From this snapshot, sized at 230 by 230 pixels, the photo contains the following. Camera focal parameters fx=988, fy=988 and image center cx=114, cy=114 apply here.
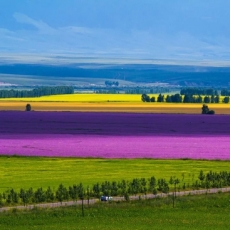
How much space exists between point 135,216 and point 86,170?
12.7m

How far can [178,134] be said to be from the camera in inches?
2574

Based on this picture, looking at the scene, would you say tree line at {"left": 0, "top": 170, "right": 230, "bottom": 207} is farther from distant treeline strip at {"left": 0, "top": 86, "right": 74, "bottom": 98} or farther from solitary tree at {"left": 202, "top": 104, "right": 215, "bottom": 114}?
distant treeline strip at {"left": 0, "top": 86, "right": 74, "bottom": 98}

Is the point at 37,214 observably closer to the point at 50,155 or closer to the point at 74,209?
the point at 74,209

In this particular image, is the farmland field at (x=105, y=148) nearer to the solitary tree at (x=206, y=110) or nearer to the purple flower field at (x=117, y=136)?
the purple flower field at (x=117, y=136)

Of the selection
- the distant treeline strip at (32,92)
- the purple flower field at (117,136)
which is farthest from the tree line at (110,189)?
the distant treeline strip at (32,92)

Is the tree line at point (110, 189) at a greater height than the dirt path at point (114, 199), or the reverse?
the tree line at point (110, 189)

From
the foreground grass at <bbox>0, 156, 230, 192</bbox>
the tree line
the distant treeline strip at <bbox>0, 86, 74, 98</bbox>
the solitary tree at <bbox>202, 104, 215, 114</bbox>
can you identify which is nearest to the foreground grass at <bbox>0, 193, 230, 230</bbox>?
the tree line

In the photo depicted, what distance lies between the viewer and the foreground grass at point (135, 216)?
2706cm

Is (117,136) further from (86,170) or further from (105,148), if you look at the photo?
(86,170)

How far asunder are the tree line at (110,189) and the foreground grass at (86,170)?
3.34 ft

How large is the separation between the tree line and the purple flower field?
425 inches

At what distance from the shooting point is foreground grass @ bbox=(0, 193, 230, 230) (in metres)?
27.1

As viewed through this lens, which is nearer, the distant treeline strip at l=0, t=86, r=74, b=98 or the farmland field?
the farmland field

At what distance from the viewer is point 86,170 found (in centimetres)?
4147
